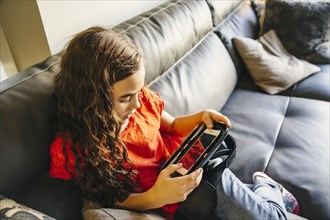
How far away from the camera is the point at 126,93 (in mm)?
806

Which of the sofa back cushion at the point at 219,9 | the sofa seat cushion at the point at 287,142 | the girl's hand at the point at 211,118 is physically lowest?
the sofa seat cushion at the point at 287,142

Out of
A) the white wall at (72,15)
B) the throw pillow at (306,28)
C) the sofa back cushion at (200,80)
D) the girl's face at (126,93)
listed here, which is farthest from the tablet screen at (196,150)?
the throw pillow at (306,28)

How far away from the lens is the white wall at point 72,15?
3.68 feet

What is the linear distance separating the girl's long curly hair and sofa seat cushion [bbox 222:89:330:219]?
0.63 meters

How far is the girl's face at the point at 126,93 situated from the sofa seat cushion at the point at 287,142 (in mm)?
611

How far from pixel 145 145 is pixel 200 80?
2.04ft

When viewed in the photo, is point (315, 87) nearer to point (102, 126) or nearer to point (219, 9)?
point (219, 9)

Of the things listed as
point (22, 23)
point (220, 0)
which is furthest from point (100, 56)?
point (220, 0)

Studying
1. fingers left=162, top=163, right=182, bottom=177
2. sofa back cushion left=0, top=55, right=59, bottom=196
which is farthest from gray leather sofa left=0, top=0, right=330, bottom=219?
fingers left=162, top=163, right=182, bottom=177

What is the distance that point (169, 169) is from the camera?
32.4 inches

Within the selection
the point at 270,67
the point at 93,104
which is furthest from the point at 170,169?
the point at 270,67

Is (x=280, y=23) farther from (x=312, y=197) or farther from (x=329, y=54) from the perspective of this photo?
(x=312, y=197)

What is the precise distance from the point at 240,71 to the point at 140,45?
90 centimetres

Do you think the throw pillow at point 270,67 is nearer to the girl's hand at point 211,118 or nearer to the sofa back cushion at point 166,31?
the sofa back cushion at point 166,31
